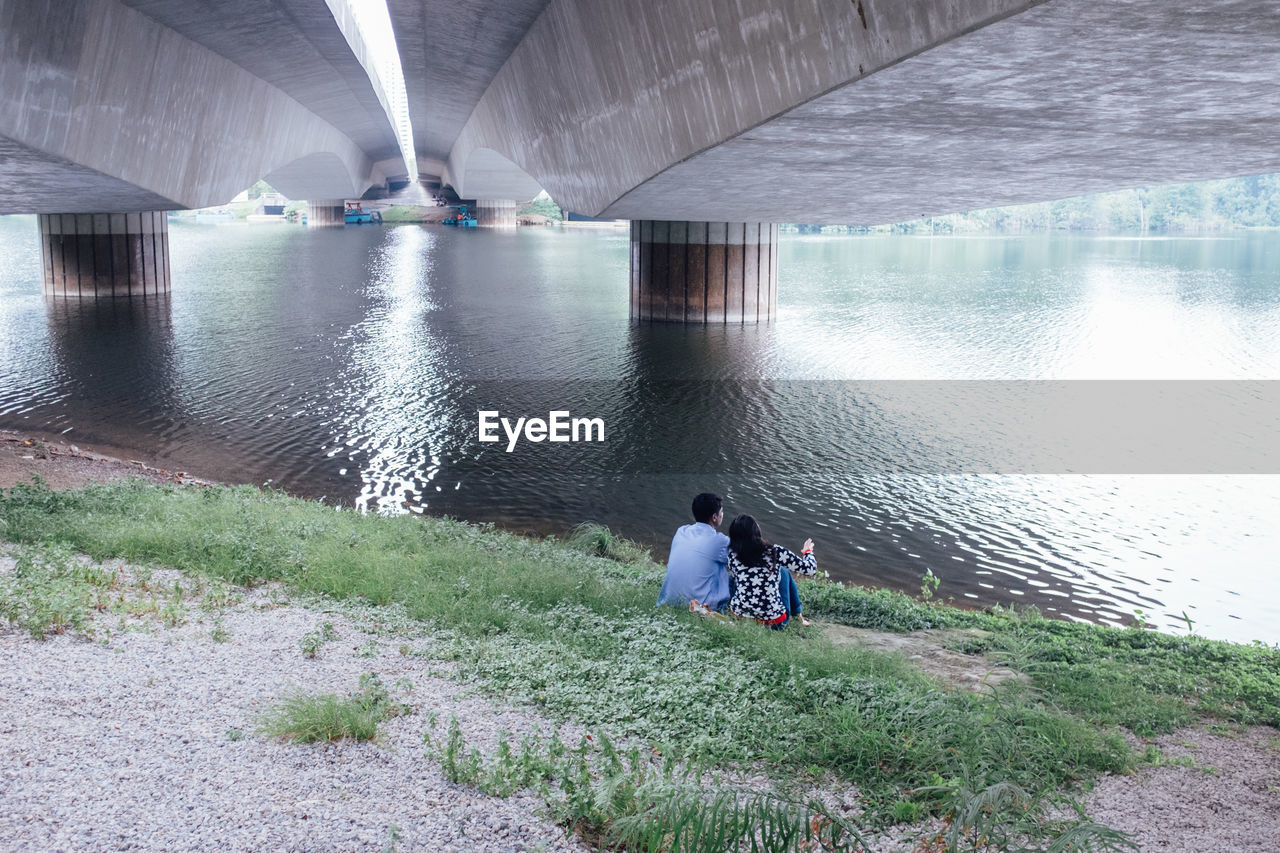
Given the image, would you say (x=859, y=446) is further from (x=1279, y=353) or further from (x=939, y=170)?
(x=1279, y=353)

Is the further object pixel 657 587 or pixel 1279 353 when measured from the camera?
pixel 1279 353

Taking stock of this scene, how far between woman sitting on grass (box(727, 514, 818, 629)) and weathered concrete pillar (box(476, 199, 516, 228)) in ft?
266

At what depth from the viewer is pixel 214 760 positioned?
163 inches

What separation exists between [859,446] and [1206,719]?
29.6 ft

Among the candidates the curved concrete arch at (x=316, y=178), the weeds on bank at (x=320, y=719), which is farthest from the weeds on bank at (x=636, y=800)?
the curved concrete arch at (x=316, y=178)

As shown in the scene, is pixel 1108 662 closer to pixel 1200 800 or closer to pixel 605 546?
pixel 1200 800

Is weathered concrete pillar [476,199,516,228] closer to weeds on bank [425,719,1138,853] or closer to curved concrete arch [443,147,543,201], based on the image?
curved concrete arch [443,147,543,201]

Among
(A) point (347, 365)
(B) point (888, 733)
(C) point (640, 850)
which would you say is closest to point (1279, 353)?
(A) point (347, 365)

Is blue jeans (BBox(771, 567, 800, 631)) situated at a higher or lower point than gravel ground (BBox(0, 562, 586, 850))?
lower

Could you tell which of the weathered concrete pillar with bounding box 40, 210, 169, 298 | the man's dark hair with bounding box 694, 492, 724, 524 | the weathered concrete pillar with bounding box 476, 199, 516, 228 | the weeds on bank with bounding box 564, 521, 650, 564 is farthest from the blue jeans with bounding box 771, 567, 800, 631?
the weathered concrete pillar with bounding box 476, 199, 516, 228

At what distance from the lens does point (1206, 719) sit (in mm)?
5438

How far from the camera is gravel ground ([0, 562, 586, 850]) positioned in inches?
143

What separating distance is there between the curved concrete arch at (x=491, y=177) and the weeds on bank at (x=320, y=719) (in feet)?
113

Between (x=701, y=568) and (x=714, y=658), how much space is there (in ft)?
4.57
